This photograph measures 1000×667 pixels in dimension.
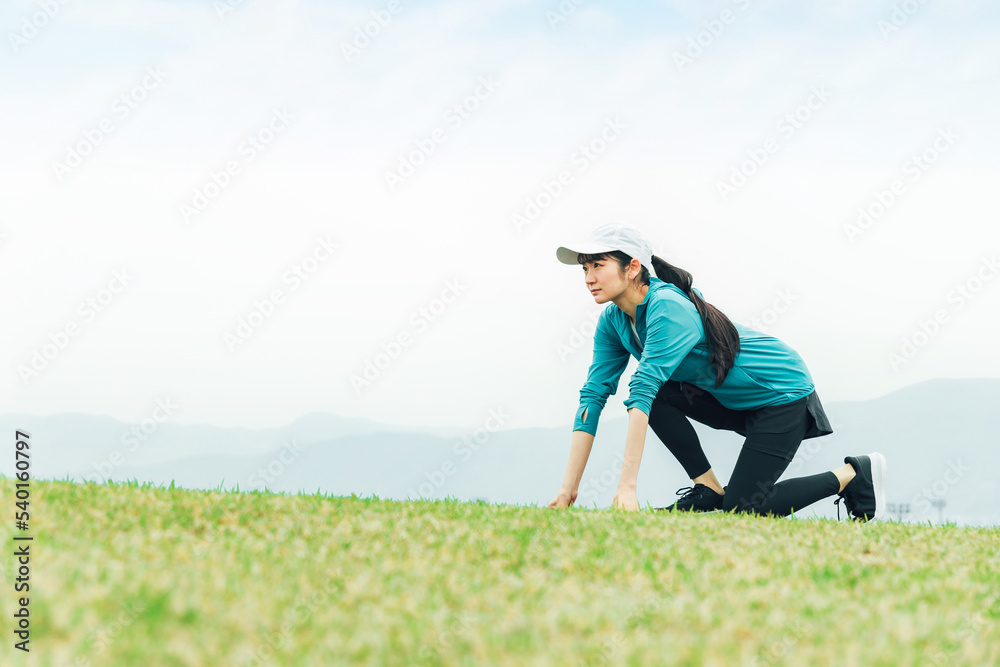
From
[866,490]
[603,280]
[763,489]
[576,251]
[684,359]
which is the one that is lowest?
[763,489]

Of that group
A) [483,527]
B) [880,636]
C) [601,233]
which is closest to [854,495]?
[601,233]

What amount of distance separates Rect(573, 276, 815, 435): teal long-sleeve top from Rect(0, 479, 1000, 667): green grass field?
1.46 meters

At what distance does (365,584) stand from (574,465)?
11.0 ft

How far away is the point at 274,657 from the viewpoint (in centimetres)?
238

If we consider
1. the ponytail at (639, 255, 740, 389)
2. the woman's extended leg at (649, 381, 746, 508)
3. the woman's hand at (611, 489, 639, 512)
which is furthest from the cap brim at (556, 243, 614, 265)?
the woman's hand at (611, 489, 639, 512)

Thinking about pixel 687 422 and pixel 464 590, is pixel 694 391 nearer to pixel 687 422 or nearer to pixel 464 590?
pixel 687 422

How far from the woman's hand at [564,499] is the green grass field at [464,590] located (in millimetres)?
933

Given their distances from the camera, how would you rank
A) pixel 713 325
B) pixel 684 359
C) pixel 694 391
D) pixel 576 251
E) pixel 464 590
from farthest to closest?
pixel 694 391 → pixel 684 359 → pixel 713 325 → pixel 576 251 → pixel 464 590

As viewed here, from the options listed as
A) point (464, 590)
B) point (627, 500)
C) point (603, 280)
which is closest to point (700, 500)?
point (627, 500)

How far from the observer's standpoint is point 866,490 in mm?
6977

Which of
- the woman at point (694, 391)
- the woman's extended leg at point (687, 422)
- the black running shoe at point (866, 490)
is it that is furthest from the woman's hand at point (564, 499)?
the black running shoe at point (866, 490)

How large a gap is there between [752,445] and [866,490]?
126cm

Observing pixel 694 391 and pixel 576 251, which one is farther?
pixel 694 391

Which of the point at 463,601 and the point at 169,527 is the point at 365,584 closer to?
the point at 463,601
